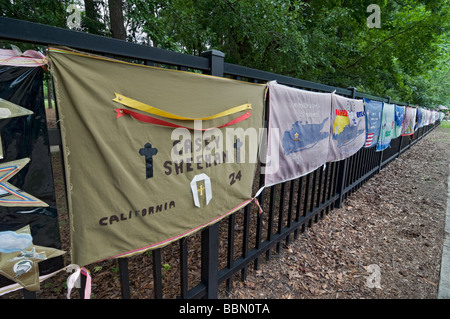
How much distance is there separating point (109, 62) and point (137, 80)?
158 millimetres

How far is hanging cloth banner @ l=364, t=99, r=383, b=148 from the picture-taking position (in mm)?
5043

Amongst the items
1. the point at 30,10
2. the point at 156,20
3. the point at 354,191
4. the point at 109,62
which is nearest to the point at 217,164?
the point at 109,62

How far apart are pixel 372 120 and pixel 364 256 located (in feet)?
11.1

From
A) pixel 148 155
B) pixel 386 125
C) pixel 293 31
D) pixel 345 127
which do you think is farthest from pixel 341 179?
pixel 148 155

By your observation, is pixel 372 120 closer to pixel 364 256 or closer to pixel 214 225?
pixel 364 256

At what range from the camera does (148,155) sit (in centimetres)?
138

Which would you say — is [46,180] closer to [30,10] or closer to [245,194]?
[245,194]

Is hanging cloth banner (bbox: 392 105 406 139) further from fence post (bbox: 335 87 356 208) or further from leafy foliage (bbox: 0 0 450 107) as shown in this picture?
fence post (bbox: 335 87 356 208)

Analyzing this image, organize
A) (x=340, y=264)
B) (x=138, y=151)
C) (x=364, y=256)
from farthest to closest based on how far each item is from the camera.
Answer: (x=364, y=256), (x=340, y=264), (x=138, y=151)

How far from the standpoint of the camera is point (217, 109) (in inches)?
70.1

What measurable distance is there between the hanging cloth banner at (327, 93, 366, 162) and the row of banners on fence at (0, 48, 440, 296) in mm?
1693

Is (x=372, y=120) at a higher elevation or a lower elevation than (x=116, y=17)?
lower

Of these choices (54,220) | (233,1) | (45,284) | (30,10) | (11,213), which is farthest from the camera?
(233,1)
